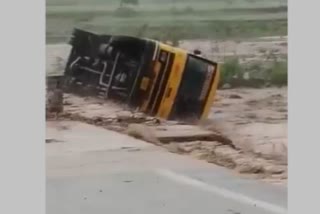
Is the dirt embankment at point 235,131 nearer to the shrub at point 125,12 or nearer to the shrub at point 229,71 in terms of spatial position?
the shrub at point 229,71

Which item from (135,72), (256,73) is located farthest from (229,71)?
(135,72)

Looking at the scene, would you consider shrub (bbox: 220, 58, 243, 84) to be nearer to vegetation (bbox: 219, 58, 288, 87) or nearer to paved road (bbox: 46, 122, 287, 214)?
vegetation (bbox: 219, 58, 288, 87)

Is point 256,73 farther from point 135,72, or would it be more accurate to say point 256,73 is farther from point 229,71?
point 135,72

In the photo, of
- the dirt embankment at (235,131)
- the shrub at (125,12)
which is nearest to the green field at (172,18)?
the shrub at (125,12)

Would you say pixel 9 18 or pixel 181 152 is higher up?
pixel 9 18

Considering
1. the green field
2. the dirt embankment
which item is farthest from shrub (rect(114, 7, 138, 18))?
the dirt embankment

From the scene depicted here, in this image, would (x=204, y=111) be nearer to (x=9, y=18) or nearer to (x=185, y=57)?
(x=185, y=57)

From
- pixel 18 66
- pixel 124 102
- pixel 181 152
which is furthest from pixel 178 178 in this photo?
pixel 18 66
